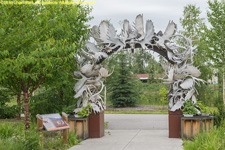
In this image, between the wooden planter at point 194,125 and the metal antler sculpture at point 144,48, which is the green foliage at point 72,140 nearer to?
the metal antler sculpture at point 144,48

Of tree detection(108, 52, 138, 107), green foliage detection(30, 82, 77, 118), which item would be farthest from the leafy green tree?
green foliage detection(30, 82, 77, 118)

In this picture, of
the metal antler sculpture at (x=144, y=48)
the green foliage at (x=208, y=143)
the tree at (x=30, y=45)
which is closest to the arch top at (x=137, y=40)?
the metal antler sculpture at (x=144, y=48)

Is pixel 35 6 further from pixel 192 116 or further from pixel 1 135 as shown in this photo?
pixel 192 116

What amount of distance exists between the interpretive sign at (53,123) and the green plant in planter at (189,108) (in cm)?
371

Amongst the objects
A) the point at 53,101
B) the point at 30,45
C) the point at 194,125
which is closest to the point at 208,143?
the point at 194,125

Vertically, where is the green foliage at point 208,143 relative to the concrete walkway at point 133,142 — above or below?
above

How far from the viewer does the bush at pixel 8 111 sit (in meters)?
13.3

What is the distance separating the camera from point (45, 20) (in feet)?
29.3

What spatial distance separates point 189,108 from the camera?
9219 millimetres

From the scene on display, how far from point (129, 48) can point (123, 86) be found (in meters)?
10.7

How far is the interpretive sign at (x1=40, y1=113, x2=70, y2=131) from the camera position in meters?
7.62

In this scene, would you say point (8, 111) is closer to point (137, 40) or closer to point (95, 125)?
point (95, 125)

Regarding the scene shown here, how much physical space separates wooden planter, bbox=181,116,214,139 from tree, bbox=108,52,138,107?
38.4 ft

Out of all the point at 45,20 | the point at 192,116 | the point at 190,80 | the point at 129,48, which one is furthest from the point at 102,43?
the point at 192,116
